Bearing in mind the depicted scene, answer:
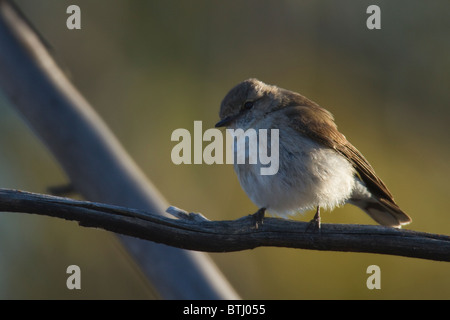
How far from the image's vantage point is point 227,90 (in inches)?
184

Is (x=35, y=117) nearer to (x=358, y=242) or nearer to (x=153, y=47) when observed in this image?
(x=153, y=47)

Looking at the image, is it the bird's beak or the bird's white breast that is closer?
the bird's white breast

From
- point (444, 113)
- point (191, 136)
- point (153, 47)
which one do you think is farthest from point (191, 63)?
point (444, 113)

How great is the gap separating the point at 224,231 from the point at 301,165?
0.81 meters

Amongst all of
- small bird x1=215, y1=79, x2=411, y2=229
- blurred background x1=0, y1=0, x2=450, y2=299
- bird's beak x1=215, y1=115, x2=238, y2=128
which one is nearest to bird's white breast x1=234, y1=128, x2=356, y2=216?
small bird x1=215, y1=79, x2=411, y2=229

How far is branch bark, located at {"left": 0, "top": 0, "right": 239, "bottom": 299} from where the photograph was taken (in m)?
3.24

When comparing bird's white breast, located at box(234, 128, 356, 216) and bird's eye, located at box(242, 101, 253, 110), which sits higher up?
bird's eye, located at box(242, 101, 253, 110)

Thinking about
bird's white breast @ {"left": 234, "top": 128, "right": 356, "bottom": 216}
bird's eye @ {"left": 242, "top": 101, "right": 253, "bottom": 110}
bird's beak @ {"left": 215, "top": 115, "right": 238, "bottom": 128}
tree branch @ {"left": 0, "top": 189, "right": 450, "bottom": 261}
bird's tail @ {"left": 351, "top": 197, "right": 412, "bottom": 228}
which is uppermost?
bird's eye @ {"left": 242, "top": 101, "right": 253, "bottom": 110}

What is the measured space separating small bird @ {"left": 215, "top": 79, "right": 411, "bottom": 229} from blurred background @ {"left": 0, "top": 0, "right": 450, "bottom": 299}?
26.0 inches

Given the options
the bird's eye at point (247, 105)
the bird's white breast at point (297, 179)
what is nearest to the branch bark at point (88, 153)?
the bird's white breast at point (297, 179)

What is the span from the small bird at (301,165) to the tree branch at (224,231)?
34 cm

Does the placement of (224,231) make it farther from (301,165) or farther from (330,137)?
(330,137)

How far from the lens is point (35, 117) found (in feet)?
11.8

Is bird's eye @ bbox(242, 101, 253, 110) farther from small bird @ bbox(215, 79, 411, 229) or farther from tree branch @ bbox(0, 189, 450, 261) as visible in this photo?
tree branch @ bbox(0, 189, 450, 261)
